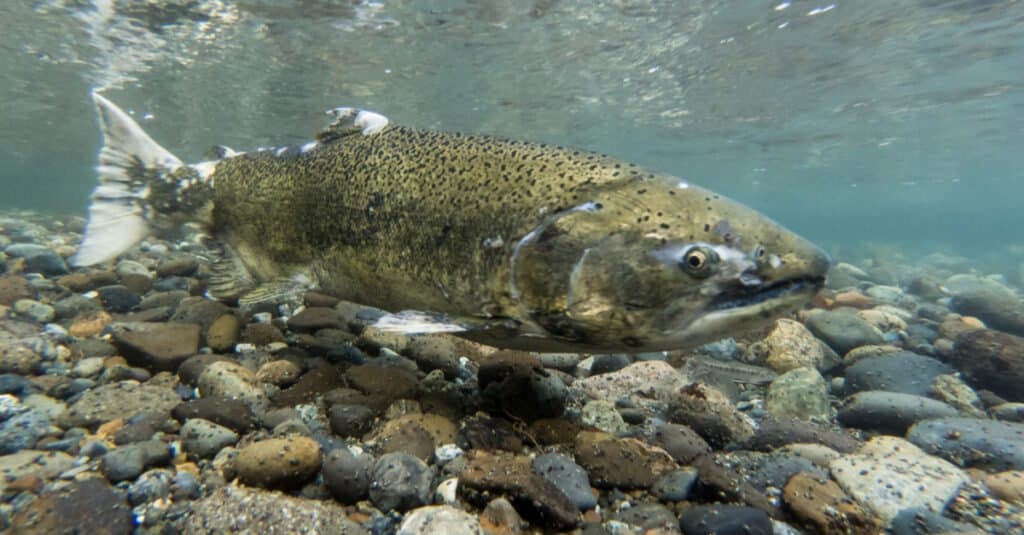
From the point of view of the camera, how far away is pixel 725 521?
2.32m

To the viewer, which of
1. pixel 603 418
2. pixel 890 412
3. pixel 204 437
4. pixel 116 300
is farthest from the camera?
pixel 116 300

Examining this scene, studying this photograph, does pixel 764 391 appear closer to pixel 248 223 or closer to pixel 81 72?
pixel 248 223

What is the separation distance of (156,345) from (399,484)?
8.46 ft

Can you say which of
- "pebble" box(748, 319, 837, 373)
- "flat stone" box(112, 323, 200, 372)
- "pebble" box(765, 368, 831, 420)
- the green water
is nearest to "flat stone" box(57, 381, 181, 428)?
"flat stone" box(112, 323, 200, 372)

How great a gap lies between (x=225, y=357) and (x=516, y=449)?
8.08 feet

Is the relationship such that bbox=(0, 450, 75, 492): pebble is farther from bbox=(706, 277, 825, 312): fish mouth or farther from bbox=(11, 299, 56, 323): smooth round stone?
bbox=(706, 277, 825, 312): fish mouth

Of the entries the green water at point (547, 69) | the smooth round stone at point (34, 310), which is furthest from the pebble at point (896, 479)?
the green water at point (547, 69)

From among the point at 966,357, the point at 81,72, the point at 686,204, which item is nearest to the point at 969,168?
the point at 966,357

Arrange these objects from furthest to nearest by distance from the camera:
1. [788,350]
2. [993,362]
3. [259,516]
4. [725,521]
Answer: [788,350] → [993,362] → [725,521] → [259,516]

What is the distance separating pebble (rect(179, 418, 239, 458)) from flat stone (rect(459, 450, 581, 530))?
146 cm

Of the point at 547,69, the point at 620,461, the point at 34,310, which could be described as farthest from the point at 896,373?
the point at 547,69

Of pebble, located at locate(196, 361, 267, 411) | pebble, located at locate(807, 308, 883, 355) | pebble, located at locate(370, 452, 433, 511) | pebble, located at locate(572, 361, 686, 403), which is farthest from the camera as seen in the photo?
pebble, located at locate(807, 308, 883, 355)

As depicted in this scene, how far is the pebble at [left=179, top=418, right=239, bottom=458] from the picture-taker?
2.66 metres

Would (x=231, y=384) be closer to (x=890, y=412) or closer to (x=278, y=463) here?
(x=278, y=463)
